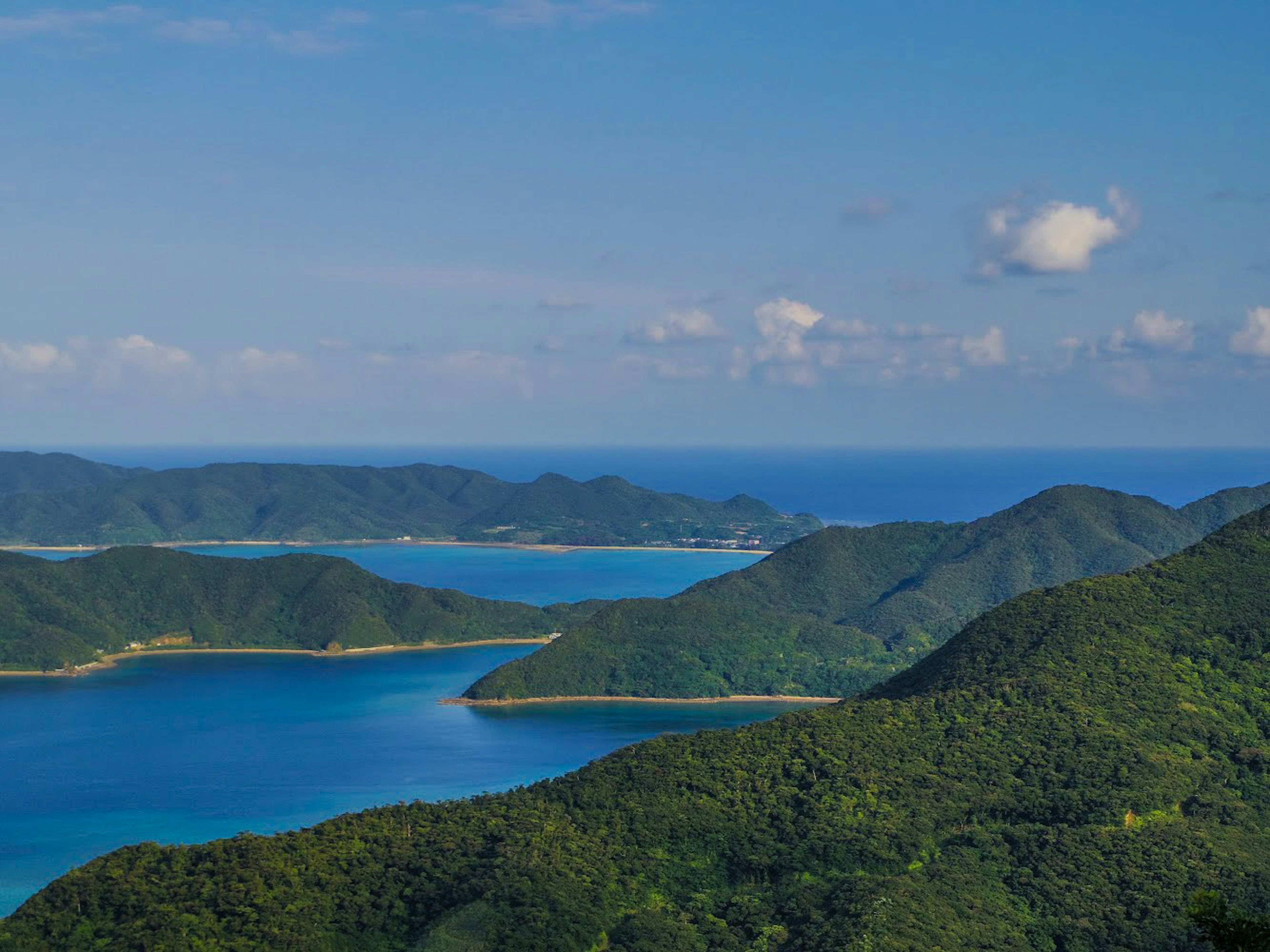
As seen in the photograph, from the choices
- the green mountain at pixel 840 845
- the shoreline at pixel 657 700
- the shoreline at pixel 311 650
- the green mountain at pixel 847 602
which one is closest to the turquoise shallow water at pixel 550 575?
the shoreline at pixel 311 650

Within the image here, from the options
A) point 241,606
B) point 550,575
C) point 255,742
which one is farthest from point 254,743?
point 550,575

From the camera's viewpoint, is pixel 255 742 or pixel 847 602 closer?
pixel 255 742

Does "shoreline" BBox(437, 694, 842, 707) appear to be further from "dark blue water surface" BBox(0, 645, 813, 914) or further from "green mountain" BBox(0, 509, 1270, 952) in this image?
"green mountain" BBox(0, 509, 1270, 952)

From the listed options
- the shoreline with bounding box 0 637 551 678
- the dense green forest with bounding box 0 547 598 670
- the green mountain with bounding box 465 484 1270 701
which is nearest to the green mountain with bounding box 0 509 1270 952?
A: the green mountain with bounding box 465 484 1270 701

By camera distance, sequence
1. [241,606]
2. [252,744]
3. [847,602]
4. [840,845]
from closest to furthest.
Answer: [840,845], [252,744], [241,606], [847,602]

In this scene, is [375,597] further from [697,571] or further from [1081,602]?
[1081,602]

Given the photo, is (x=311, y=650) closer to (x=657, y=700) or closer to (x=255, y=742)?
(x=255, y=742)

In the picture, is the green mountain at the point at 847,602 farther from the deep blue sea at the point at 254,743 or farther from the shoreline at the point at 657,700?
the deep blue sea at the point at 254,743
